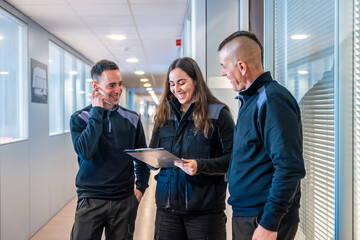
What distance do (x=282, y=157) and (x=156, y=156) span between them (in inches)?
24.9

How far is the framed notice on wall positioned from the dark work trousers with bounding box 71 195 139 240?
8.62 ft

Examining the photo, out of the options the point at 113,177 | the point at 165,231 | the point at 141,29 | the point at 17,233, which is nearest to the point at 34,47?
the point at 141,29

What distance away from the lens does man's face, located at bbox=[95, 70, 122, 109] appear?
187cm

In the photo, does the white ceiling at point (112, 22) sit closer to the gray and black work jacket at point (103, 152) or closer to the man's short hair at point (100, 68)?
the man's short hair at point (100, 68)

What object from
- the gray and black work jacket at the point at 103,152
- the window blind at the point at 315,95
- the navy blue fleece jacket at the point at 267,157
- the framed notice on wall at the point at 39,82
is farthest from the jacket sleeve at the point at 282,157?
the framed notice on wall at the point at 39,82

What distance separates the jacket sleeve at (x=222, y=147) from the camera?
1.56 m

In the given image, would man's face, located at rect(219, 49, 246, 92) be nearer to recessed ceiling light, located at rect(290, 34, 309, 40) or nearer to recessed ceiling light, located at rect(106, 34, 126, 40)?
recessed ceiling light, located at rect(290, 34, 309, 40)

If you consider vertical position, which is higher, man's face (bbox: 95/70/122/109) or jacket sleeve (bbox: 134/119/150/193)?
Result: man's face (bbox: 95/70/122/109)

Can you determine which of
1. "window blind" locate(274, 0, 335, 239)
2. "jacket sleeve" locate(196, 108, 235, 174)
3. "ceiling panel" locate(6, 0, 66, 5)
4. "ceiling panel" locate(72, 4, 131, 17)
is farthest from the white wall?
"window blind" locate(274, 0, 335, 239)

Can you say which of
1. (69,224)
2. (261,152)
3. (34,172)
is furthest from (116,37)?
(261,152)

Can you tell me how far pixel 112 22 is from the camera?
4.12m

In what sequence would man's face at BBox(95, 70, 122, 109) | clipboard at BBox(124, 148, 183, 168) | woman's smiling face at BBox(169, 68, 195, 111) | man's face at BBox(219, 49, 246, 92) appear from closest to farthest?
man's face at BBox(219, 49, 246, 92)
clipboard at BBox(124, 148, 183, 168)
woman's smiling face at BBox(169, 68, 195, 111)
man's face at BBox(95, 70, 122, 109)

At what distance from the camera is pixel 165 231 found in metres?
1.66

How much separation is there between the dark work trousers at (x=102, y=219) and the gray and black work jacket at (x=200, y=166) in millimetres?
277
